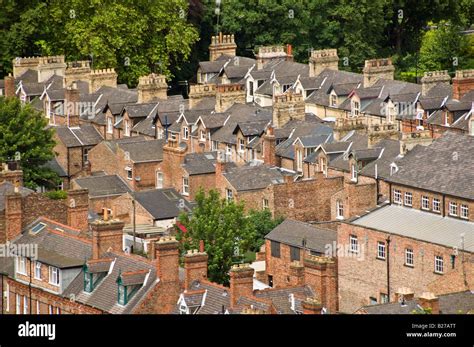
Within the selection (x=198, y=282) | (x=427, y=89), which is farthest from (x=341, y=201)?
(x=198, y=282)

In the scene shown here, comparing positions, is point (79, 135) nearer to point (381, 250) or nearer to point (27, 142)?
point (27, 142)

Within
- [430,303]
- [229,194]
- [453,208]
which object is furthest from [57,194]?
[430,303]

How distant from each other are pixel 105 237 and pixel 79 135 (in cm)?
4115

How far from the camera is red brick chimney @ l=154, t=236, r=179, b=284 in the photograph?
1587 inches

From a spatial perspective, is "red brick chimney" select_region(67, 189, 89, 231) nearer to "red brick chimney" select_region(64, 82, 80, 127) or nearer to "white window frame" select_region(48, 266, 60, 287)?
"white window frame" select_region(48, 266, 60, 287)

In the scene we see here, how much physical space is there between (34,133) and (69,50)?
29.6 meters

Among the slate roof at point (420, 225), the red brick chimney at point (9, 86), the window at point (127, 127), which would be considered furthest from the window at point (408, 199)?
the red brick chimney at point (9, 86)

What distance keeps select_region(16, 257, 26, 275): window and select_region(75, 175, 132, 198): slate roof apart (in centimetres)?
2674

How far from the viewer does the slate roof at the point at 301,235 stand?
190ft

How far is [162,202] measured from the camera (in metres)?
70.2

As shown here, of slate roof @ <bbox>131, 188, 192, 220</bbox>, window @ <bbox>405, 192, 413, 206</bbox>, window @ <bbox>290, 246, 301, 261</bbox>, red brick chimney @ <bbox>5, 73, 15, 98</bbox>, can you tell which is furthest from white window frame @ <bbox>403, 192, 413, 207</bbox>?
red brick chimney @ <bbox>5, 73, 15, 98</bbox>

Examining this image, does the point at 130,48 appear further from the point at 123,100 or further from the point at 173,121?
the point at 173,121
